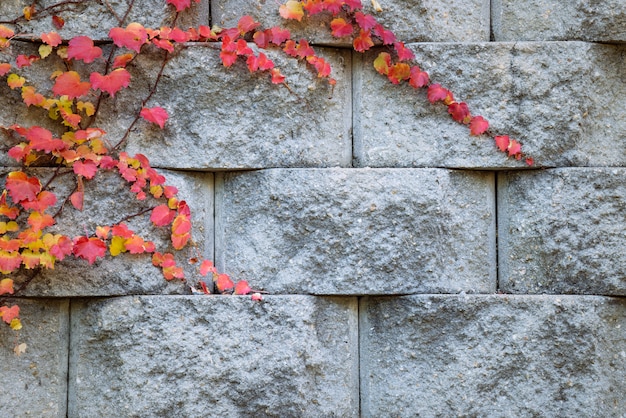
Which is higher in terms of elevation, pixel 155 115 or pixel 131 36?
pixel 131 36

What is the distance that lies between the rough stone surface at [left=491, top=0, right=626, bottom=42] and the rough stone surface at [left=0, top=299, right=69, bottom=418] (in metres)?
1.66

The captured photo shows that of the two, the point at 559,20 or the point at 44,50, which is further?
the point at 559,20

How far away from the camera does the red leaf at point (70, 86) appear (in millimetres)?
2115

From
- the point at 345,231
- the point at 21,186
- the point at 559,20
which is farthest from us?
the point at 559,20

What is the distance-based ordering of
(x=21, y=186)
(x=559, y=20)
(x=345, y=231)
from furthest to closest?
(x=559, y=20) → (x=345, y=231) → (x=21, y=186)

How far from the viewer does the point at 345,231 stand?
2.19 metres

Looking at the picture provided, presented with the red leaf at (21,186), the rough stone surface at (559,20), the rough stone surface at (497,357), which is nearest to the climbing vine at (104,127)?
the red leaf at (21,186)

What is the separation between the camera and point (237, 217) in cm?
226

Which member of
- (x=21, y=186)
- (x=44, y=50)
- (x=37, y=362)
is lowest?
(x=37, y=362)

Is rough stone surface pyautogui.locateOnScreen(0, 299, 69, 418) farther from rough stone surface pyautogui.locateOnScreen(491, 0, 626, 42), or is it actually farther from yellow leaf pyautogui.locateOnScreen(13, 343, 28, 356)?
rough stone surface pyautogui.locateOnScreen(491, 0, 626, 42)

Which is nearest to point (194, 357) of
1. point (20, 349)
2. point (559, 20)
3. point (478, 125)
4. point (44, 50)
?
point (20, 349)

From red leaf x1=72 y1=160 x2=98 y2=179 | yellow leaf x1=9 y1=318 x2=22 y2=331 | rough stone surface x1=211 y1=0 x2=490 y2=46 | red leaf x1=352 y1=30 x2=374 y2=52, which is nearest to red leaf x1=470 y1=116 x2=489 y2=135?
rough stone surface x1=211 y1=0 x2=490 y2=46

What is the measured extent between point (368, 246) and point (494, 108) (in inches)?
23.3

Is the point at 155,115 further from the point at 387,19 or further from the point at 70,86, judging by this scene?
the point at 387,19
